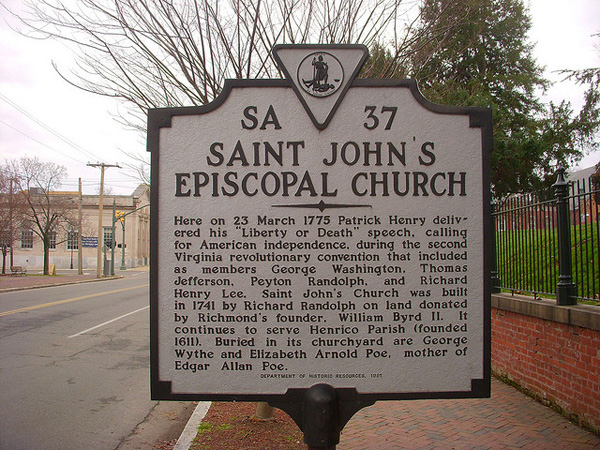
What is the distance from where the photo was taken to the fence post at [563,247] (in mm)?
5469

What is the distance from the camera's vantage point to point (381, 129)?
245 cm

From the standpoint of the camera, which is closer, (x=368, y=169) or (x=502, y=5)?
(x=368, y=169)

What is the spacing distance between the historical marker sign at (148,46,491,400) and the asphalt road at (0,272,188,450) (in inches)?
136

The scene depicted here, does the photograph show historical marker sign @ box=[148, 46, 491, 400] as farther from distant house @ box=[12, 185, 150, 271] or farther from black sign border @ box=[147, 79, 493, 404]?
distant house @ box=[12, 185, 150, 271]

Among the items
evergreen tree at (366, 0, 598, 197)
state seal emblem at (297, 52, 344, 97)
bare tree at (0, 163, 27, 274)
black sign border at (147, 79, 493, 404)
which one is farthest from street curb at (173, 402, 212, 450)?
A: bare tree at (0, 163, 27, 274)

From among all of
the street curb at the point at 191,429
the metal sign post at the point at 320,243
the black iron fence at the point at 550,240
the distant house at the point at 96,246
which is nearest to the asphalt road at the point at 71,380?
the street curb at the point at 191,429

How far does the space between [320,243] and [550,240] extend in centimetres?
490

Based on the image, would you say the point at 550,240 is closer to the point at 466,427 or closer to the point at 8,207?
the point at 466,427

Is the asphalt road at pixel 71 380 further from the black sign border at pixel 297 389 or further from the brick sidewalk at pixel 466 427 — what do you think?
the black sign border at pixel 297 389

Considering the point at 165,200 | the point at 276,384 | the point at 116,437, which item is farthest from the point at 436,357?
the point at 116,437

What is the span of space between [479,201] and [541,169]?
2053 cm

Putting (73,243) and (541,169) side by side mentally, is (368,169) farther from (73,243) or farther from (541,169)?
(73,243)

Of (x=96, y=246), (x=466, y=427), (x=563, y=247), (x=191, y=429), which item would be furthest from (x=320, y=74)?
(x=96, y=246)

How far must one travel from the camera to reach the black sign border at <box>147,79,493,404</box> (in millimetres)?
2357
